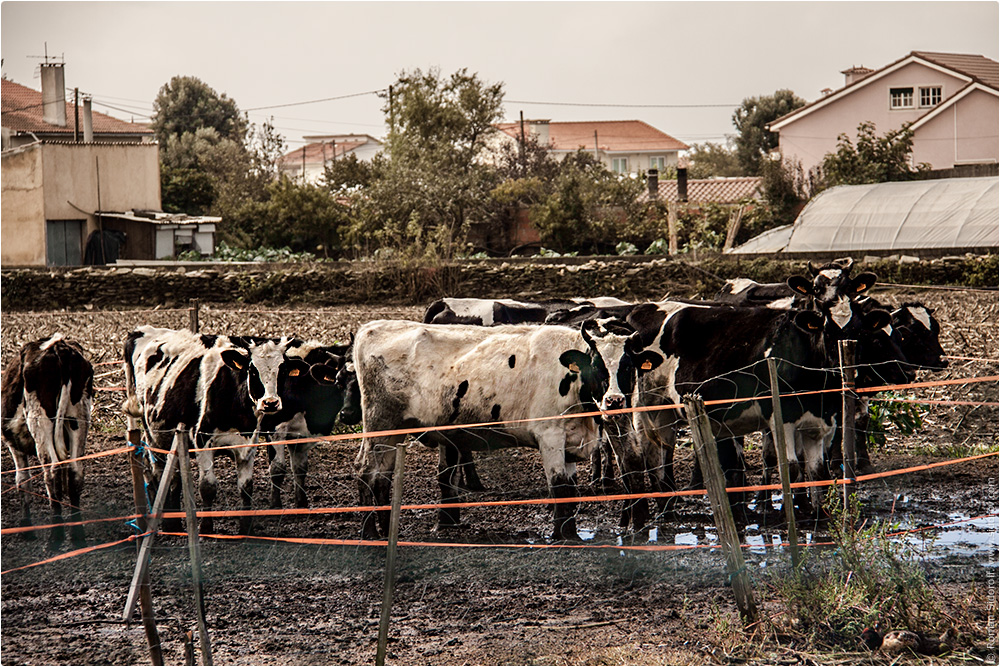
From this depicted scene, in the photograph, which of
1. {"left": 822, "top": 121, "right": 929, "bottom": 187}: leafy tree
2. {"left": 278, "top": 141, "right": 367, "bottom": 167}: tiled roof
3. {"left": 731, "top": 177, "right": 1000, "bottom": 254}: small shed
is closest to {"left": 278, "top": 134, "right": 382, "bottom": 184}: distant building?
{"left": 278, "top": 141, "right": 367, "bottom": 167}: tiled roof

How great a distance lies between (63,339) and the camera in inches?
352

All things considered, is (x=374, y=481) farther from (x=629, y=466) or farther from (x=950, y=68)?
(x=950, y=68)

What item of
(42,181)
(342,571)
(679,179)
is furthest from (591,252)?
(342,571)

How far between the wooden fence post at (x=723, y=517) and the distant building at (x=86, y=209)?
33024mm

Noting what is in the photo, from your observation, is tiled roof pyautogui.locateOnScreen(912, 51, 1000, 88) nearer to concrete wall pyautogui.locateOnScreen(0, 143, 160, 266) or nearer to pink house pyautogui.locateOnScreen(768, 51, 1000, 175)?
pink house pyautogui.locateOnScreen(768, 51, 1000, 175)

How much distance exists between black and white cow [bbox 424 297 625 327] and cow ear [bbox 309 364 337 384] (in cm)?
242

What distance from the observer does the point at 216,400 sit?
8742mm

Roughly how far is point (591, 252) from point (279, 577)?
2933cm

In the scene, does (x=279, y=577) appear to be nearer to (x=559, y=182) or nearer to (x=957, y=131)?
(x=559, y=182)

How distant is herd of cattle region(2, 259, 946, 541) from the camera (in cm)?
827

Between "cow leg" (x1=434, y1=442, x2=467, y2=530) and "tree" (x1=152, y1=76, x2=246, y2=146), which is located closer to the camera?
"cow leg" (x1=434, y1=442, x2=467, y2=530)

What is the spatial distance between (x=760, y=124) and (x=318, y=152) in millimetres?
41742

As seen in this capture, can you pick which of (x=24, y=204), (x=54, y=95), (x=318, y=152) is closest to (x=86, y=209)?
(x=24, y=204)

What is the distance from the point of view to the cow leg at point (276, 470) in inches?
354
